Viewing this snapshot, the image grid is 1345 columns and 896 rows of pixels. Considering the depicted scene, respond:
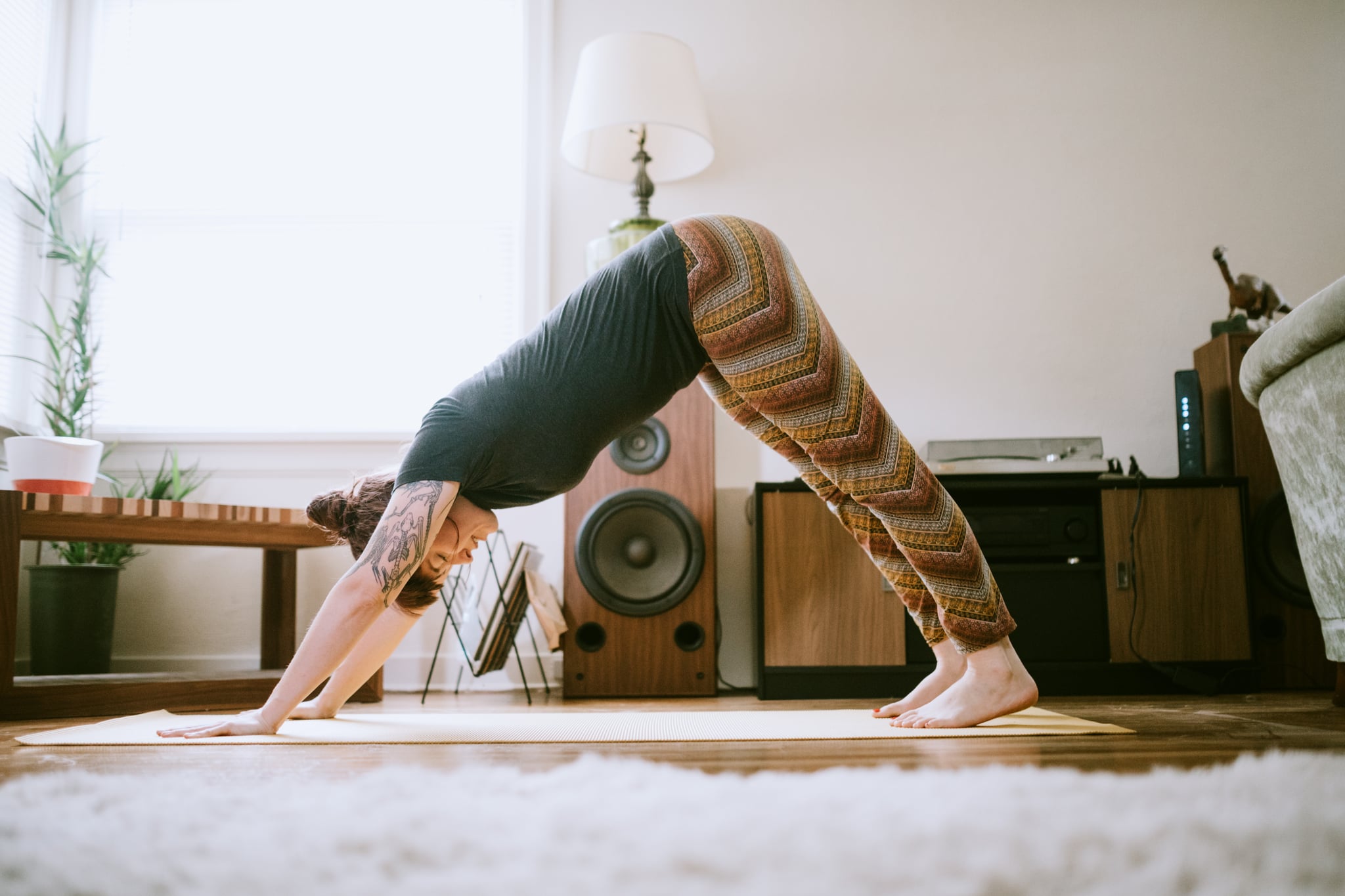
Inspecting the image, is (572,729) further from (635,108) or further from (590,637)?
(635,108)

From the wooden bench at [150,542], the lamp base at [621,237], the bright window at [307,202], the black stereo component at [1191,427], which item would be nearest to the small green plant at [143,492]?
the bright window at [307,202]

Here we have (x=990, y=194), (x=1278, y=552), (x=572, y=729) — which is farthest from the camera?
(x=990, y=194)

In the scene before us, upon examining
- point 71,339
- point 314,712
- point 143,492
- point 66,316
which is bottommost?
point 314,712

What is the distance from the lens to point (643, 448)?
2.55m

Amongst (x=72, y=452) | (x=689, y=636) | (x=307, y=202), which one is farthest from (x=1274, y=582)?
(x=307, y=202)

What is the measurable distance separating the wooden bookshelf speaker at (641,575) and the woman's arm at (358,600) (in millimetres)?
1073

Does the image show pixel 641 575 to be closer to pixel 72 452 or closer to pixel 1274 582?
pixel 72 452

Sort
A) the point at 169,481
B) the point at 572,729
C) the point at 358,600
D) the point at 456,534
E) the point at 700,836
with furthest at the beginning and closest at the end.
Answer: the point at 169,481 → the point at 456,534 → the point at 572,729 → the point at 358,600 → the point at 700,836

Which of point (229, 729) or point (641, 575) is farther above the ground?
point (641, 575)

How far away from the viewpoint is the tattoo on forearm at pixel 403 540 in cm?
137

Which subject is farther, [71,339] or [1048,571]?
[71,339]

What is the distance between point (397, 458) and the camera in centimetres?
289

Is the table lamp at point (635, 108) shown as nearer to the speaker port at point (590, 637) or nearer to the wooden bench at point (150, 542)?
the speaker port at point (590, 637)

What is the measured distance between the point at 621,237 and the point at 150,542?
5.00 ft
